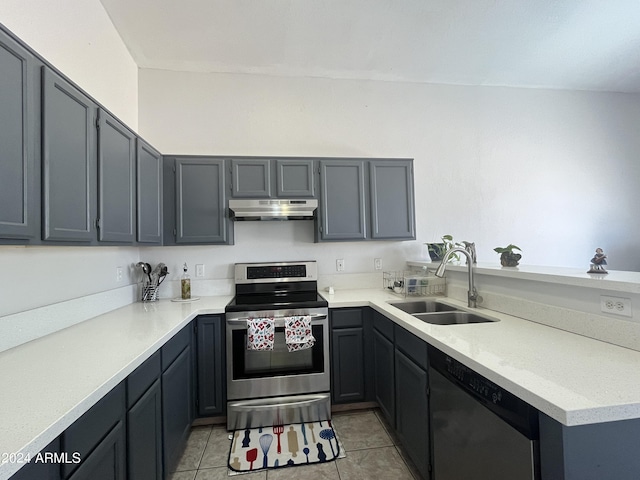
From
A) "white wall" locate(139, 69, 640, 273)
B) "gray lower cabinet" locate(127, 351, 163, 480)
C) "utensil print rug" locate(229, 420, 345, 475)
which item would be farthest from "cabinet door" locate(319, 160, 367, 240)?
"gray lower cabinet" locate(127, 351, 163, 480)

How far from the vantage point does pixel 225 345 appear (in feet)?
6.92

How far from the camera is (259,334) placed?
203cm

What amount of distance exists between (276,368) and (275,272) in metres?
0.83

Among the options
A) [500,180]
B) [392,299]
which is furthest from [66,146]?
[500,180]

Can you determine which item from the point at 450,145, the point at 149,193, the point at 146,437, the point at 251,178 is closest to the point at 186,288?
the point at 149,193

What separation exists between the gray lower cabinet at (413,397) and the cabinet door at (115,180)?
69.0 inches

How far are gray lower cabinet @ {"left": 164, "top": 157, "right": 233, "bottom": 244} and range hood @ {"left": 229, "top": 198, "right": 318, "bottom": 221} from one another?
0.15 meters

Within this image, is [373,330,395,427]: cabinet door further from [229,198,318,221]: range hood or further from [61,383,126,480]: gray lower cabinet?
→ [61,383,126,480]: gray lower cabinet

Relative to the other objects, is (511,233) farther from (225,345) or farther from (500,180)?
(225,345)

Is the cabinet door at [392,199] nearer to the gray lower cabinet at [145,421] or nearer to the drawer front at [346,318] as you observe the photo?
the drawer front at [346,318]

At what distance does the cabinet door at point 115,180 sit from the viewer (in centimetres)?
150

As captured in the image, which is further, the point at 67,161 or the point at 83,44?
the point at 83,44

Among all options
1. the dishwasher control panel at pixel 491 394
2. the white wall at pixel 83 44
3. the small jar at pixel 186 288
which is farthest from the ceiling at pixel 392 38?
the dishwasher control panel at pixel 491 394

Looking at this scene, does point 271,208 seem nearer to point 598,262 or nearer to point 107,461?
point 107,461
